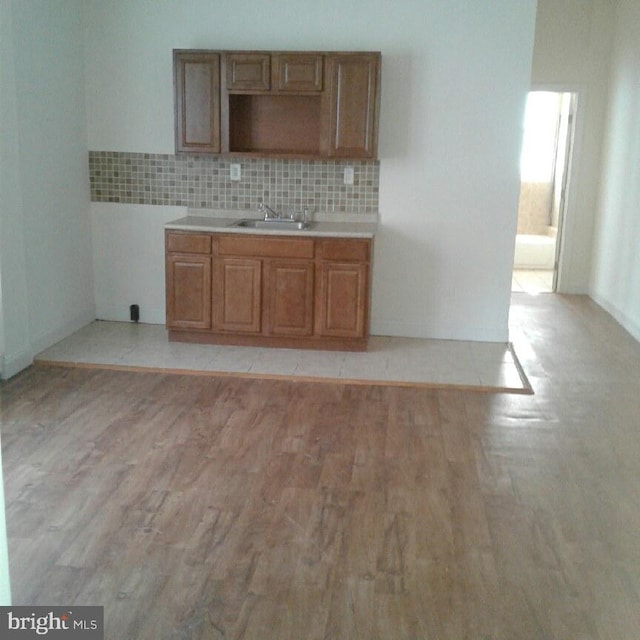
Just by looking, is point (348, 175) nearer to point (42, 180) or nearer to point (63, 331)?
point (42, 180)

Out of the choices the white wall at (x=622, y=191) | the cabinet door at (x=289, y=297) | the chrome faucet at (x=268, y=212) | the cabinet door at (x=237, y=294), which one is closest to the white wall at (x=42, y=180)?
the cabinet door at (x=237, y=294)

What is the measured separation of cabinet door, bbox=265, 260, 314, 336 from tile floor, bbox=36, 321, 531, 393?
18 cm

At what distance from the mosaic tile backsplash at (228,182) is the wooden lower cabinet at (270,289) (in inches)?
23.7

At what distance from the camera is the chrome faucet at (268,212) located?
5.71 metres

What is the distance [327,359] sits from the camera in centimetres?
524

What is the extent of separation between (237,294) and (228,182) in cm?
98

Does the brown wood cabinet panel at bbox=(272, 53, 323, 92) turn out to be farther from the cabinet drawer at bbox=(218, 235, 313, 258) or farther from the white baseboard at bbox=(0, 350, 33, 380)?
the white baseboard at bbox=(0, 350, 33, 380)

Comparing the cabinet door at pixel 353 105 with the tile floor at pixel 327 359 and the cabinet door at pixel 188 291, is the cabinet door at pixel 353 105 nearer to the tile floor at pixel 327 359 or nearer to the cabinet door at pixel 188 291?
the cabinet door at pixel 188 291

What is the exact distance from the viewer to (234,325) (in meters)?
5.43

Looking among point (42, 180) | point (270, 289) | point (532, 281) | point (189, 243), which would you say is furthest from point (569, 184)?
point (42, 180)

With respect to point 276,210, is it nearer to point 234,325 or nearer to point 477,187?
point 234,325

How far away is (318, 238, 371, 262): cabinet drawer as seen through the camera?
5.20 metres

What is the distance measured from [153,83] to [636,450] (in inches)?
165

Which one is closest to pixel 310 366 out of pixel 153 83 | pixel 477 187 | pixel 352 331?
pixel 352 331
